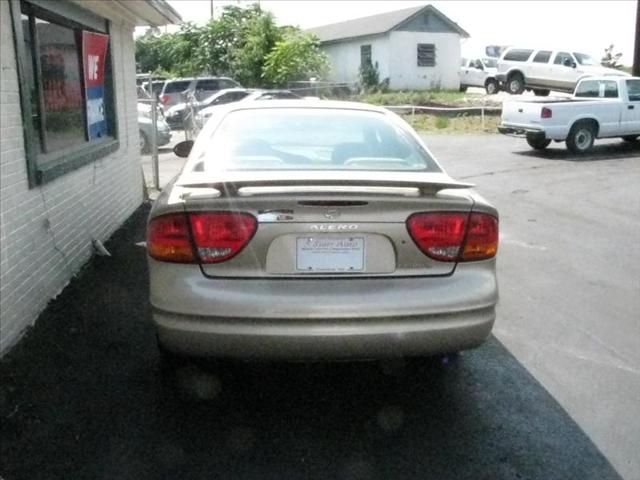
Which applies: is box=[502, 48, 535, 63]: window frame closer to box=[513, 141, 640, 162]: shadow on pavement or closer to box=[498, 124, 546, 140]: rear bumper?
box=[513, 141, 640, 162]: shadow on pavement

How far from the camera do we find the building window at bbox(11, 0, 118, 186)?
563 centimetres

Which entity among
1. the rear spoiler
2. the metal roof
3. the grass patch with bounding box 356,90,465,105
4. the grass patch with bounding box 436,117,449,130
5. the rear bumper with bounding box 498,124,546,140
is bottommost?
the grass patch with bounding box 436,117,449,130

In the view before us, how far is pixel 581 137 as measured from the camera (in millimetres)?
17969

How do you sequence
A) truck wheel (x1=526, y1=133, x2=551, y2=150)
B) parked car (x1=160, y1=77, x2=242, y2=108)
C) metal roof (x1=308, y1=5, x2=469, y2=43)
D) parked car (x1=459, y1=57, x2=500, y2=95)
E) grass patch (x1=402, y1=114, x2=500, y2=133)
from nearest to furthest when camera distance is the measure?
truck wheel (x1=526, y1=133, x2=551, y2=150)
grass patch (x1=402, y1=114, x2=500, y2=133)
parked car (x1=160, y1=77, x2=242, y2=108)
metal roof (x1=308, y1=5, x2=469, y2=43)
parked car (x1=459, y1=57, x2=500, y2=95)

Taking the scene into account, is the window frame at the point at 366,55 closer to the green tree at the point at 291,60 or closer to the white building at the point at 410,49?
the white building at the point at 410,49

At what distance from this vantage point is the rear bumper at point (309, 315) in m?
3.54

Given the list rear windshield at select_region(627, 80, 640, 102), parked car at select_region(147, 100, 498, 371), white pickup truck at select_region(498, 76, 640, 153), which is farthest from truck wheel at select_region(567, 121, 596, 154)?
parked car at select_region(147, 100, 498, 371)

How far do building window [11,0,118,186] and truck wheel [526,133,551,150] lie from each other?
11382 mm

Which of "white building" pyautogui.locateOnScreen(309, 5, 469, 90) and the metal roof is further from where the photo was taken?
the metal roof

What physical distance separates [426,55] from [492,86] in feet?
20.2

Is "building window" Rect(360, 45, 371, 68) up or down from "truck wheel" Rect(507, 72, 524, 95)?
up

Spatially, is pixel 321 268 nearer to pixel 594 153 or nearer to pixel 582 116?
pixel 582 116

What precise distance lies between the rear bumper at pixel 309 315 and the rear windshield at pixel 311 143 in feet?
2.92

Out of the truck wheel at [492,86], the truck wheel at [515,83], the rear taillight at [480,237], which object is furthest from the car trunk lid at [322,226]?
the truck wheel at [492,86]
